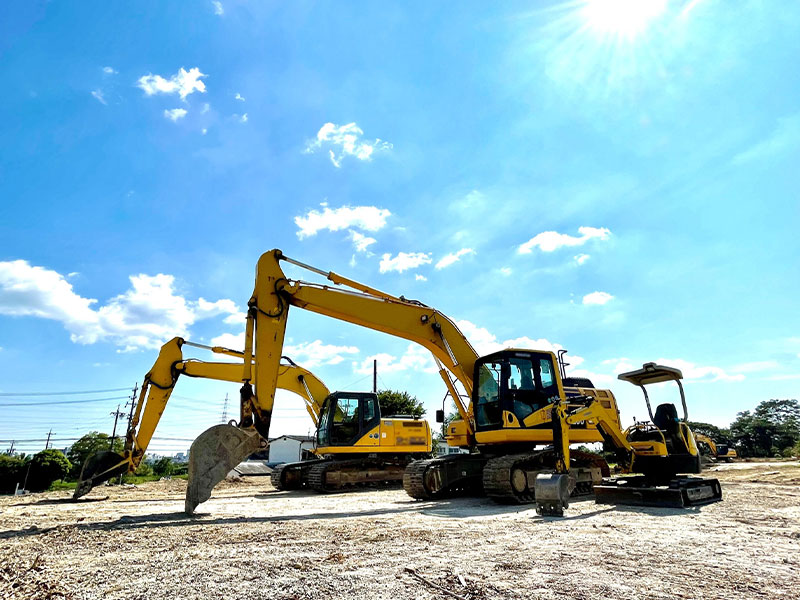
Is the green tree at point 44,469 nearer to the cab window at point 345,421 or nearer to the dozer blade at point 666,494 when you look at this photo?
the cab window at point 345,421

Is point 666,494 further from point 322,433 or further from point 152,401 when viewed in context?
point 152,401

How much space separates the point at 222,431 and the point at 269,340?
2.00 meters

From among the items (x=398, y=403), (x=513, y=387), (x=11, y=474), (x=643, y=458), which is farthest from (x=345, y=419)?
(x=398, y=403)

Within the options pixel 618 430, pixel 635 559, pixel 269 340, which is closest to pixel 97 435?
pixel 269 340

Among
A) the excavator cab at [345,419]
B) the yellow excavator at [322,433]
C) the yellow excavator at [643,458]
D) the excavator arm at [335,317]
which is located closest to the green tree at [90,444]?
the yellow excavator at [322,433]

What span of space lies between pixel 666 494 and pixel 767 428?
66.8 meters

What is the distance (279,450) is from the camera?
1671 inches

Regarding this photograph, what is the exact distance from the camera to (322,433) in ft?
48.3

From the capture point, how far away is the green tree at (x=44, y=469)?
18.3 meters

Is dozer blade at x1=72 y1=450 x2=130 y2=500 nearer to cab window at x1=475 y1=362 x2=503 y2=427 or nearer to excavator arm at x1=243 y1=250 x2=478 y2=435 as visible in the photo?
excavator arm at x1=243 y1=250 x2=478 y2=435

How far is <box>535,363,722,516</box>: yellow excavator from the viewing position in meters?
8.14

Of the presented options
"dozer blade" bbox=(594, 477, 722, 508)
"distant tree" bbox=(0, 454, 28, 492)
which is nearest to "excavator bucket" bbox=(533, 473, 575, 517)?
"dozer blade" bbox=(594, 477, 722, 508)

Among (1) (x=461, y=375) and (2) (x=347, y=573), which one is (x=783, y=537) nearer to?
(2) (x=347, y=573)

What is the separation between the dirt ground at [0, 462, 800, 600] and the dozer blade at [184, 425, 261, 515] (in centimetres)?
36
